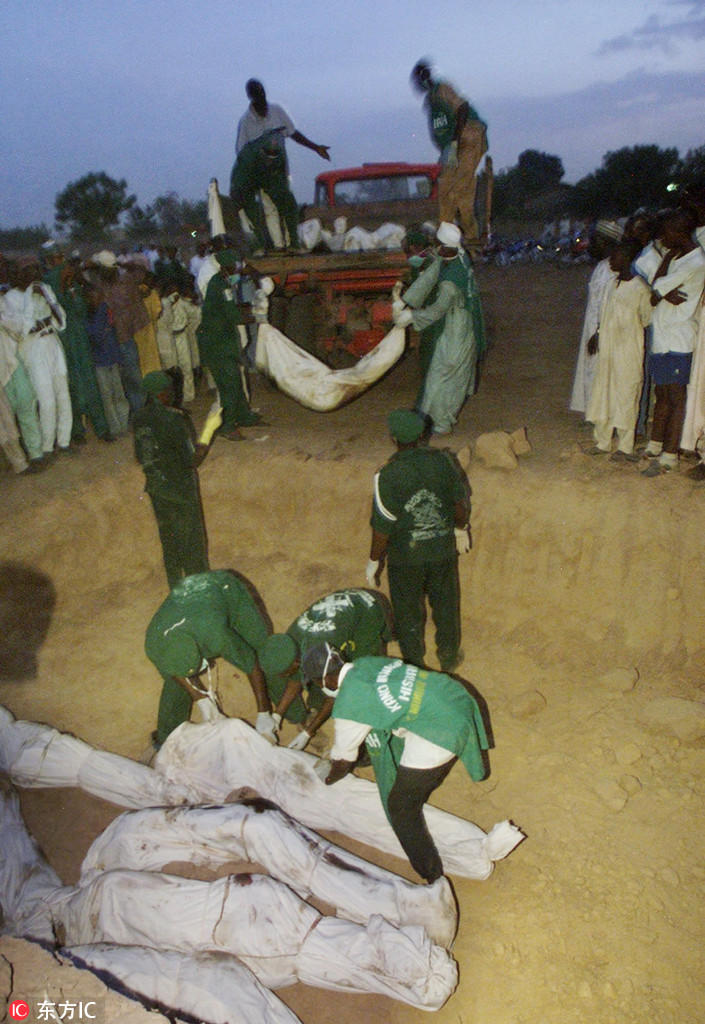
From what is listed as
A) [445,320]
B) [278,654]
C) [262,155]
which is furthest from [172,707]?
[262,155]

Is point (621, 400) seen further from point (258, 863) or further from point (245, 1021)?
point (245, 1021)

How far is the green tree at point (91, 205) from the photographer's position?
2486 centimetres

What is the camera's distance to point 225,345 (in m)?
6.09

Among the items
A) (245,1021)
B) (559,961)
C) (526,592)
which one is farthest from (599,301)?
(245,1021)

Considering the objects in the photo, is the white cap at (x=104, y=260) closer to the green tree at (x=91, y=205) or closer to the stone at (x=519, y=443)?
the stone at (x=519, y=443)

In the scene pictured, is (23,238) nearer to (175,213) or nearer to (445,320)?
(175,213)

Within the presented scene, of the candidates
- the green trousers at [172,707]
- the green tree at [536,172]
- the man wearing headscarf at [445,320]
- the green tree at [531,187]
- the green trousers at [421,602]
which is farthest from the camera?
the green tree at [536,172]

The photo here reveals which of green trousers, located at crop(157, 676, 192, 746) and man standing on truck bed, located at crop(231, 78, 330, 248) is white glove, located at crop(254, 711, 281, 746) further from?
man standing on truck bed, located at crop(231, 78, 330, 248)

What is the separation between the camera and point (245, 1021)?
250 cm

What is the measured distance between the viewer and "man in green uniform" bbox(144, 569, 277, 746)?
3.52 metres

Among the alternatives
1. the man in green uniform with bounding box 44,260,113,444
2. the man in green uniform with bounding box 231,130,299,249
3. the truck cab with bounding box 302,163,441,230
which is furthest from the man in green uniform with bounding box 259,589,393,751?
the truck cab with bounding box 302,163,441,230

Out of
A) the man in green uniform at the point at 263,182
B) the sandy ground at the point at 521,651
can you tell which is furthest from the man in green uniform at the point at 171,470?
the man in green uniform at the point at 263,182

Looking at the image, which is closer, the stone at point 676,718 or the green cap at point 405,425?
the stone at point 676,718

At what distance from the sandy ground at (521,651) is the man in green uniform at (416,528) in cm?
72
